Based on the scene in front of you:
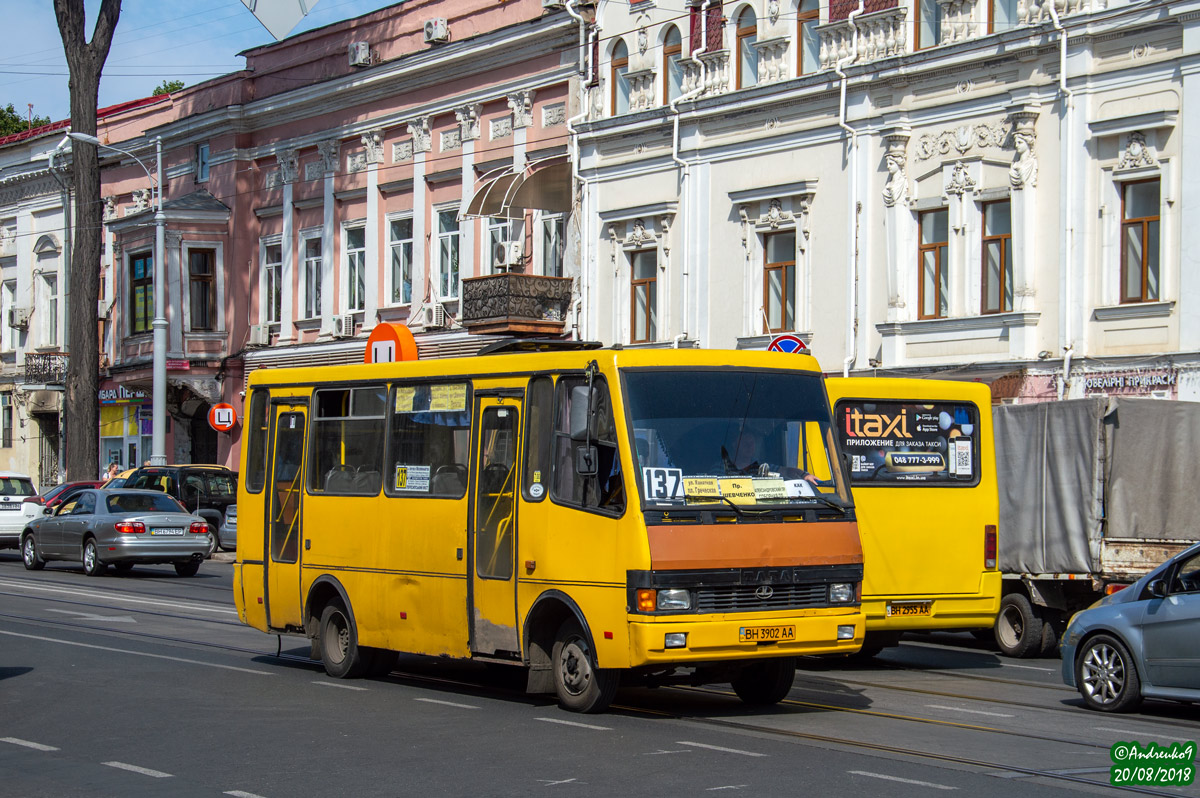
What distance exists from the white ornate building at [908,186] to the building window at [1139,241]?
0.11 feet

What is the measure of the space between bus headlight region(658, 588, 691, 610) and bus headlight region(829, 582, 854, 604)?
1.17 meters

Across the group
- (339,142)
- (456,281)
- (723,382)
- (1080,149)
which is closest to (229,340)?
(339,142)

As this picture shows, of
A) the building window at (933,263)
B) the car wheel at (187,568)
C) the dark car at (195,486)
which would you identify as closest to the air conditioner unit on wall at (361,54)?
the dark car at (195,486)

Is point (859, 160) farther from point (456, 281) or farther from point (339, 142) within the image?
point (339, 142)

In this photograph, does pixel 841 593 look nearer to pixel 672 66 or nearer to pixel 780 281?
pixel 780 281

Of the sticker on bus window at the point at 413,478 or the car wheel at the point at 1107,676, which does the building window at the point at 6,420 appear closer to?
the sticker on bus window at the point at 413,478

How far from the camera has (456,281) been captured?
38.0m

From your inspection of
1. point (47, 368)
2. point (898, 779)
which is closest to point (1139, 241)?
point (898, 779)

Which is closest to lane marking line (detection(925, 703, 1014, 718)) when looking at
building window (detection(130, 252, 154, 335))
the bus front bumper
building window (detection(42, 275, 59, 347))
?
the bus front bumper

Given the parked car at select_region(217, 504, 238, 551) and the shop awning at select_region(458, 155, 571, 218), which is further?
the shop awning at select_region(458, 155, 571, 218)

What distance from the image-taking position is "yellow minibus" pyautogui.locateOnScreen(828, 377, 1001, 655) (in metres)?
15.1

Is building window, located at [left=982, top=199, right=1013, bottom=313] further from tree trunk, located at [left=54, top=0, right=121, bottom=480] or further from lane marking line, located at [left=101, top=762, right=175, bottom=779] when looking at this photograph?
tree trunk, located at [left=54, top=0, right=121, bottom=480]

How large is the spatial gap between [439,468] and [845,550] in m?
3.51

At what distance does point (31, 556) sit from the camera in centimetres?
3016
